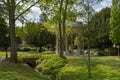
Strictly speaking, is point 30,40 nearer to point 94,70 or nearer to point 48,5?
point 48,5

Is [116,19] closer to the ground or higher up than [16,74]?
higher up

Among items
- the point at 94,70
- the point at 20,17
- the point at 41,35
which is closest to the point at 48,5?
the point at 20,17

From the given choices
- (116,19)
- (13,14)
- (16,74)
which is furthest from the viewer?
(116,19)

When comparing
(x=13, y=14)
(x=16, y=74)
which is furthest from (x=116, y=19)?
(x=16, y=74)

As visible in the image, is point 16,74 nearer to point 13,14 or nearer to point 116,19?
point 13,14

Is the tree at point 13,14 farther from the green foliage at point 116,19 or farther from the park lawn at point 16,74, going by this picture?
the green foliage at point 116,19

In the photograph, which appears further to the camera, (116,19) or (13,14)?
(116,19)

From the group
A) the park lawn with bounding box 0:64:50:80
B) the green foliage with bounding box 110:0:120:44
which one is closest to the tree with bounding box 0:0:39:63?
the park lawn with bounding box 0:64:50:80

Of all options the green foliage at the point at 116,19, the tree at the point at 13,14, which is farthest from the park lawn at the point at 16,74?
the green foliage at the point at 116,19

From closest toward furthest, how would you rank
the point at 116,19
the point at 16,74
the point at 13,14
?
the point at 16,74 → the point at 13,14 → the point at 116,19

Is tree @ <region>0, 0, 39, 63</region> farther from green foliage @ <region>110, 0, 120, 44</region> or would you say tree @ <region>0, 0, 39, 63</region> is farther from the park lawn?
green foliage @ <region>110, 0, 120, 44</region>

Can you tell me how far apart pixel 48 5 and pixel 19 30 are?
16.3ft

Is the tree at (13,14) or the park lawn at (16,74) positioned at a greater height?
the tree at (13,14)

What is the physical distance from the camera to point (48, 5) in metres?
33.0
